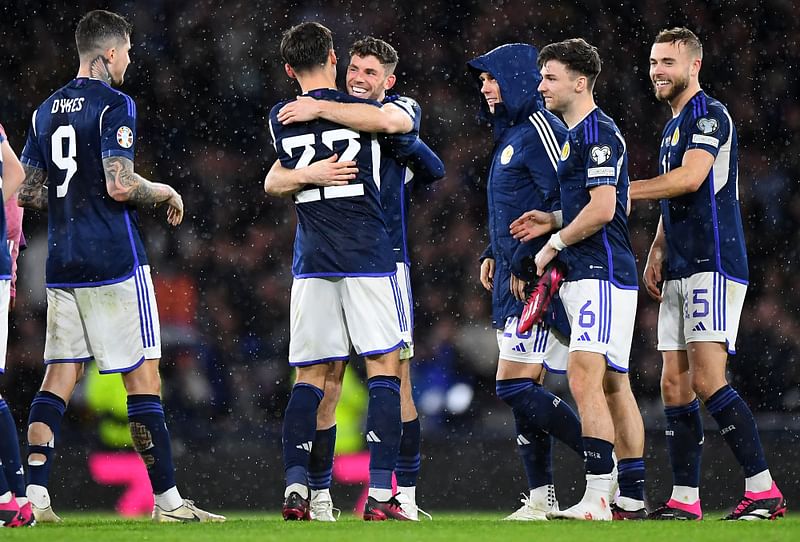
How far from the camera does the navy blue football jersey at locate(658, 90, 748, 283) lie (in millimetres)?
4945

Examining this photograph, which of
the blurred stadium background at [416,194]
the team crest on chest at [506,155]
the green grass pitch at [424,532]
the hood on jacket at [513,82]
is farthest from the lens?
the blurred stadium background at [416,194]

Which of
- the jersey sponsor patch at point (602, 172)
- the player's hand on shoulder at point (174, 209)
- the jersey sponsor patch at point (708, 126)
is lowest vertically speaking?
the player's hand on shoulder at point (174, 209)

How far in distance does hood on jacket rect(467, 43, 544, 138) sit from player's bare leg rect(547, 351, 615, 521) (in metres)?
1.17

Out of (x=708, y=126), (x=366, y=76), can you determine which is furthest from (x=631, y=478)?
(x=366, y=76)

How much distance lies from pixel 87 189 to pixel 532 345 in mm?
1911

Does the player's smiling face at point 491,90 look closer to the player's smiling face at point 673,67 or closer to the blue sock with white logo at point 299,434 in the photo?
the player's smiling face at point 673,67

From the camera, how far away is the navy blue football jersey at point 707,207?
195 inches

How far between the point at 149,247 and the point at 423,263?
7.00ft

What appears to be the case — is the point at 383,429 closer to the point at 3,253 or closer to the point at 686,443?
the point at 686,443

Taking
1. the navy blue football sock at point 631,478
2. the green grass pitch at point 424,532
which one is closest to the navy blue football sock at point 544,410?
the navy blue football sock at point 631,478

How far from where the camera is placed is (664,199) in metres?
5.07

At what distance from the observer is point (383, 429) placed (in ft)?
14.9

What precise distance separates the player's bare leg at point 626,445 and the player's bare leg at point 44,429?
2193 mm

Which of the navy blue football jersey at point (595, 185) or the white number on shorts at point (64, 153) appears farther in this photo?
the white number on shorts at point (64, 153)
